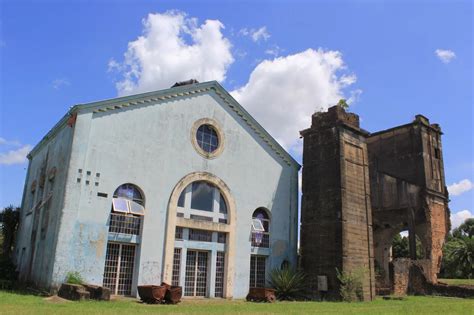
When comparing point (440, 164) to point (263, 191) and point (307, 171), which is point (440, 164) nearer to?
point (307, 171)

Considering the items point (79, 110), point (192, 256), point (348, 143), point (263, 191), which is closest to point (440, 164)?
point (348, 143)

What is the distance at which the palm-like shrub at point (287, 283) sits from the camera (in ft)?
66.5

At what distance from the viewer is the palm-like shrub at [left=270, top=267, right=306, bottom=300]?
2028 cm

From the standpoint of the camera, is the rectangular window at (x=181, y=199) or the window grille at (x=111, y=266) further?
the rectangular window at (x=181, y=199)

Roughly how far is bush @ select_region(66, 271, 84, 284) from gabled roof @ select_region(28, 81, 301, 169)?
640 cm

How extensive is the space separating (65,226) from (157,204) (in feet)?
13.0

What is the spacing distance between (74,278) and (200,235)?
604 cm

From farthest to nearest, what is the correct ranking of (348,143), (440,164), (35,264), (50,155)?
(440,164), (348,143), (50,155), (35,264)

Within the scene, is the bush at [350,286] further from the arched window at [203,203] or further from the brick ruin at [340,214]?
the arched window at [203,203]

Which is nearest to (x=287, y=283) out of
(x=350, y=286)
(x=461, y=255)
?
(x=350, y=286)

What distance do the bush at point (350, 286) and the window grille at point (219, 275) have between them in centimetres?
553

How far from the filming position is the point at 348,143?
2233 cm

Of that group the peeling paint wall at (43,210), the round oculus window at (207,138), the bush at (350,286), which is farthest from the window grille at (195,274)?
the bush at (350,286)

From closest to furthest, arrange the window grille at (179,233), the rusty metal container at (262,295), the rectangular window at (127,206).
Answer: the rectangular window at (127,206) < the rusty metal container at (262,295) < the window grille at (179,233)
